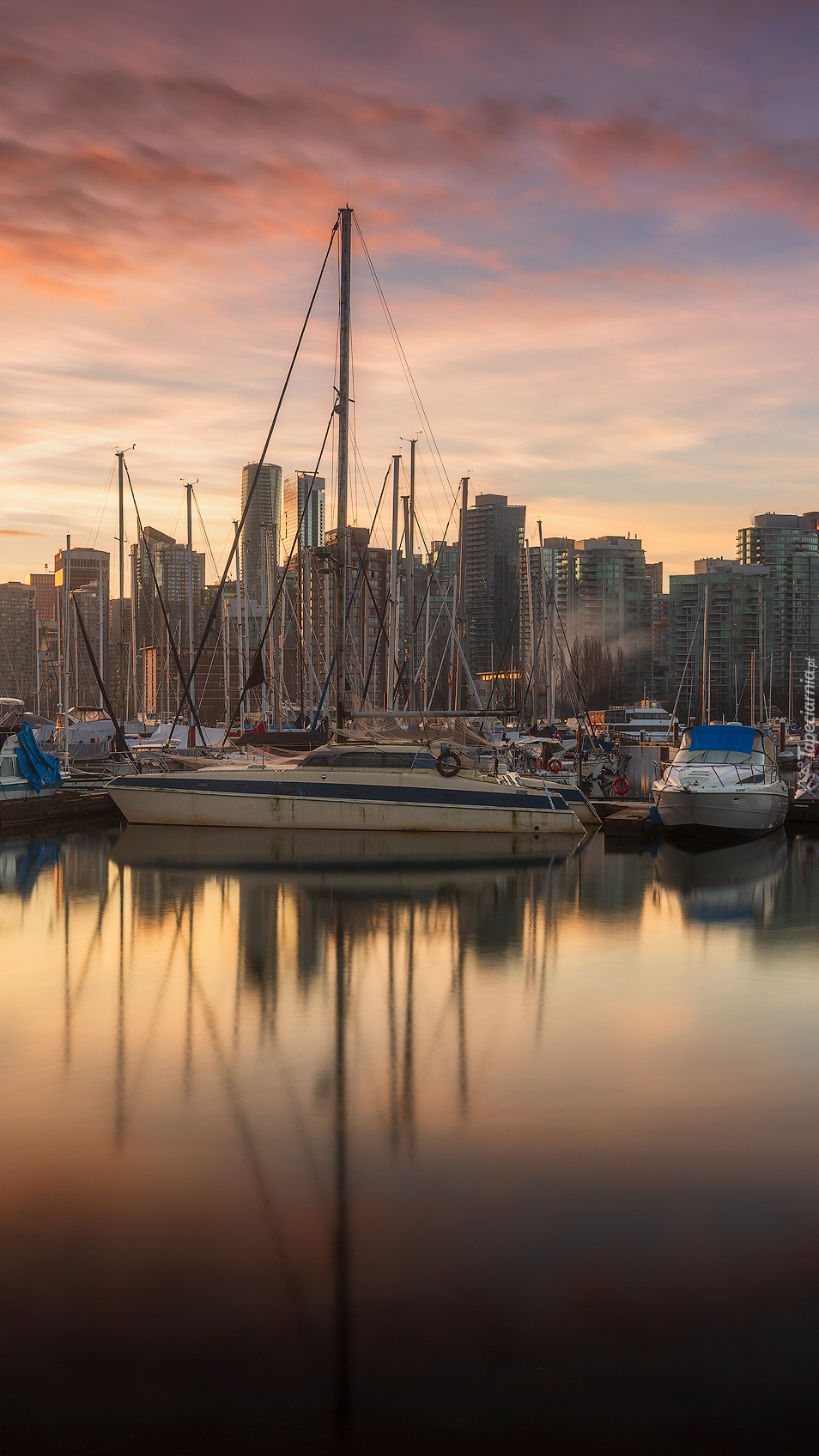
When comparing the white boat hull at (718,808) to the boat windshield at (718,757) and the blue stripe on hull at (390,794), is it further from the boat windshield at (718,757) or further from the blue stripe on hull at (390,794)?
the blue stripe on hull at (390,794)

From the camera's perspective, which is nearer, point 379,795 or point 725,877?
point 725,877

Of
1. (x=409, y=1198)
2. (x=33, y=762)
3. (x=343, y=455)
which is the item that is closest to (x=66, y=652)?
(x=33, y=762)

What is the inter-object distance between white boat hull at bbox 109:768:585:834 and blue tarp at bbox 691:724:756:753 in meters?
5.69

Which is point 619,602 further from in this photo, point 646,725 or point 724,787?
point 724,787

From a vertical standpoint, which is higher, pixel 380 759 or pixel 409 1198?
pixel 380 759

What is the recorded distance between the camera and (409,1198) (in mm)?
7117

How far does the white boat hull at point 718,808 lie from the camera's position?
27.0m

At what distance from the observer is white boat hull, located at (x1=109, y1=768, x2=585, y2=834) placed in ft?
82.6

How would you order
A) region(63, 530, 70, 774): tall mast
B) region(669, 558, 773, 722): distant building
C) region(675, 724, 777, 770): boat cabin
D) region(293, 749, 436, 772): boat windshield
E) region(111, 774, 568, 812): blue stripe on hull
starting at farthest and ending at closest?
region(669, 558, 773, 722): distant building → region(63, 530, 70, 774): tall mast → region(675, 724, 777, 770): boat cabin → region(293, 749, 436, 772): boat windshield → region(111, 774, 568, 812): blue stripe on hull

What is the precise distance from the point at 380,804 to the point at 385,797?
0.67ft

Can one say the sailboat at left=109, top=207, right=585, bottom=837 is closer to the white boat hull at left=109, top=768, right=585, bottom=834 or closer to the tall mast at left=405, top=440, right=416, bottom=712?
the white boat hull at left=109, top=768, right=585, bottom=834

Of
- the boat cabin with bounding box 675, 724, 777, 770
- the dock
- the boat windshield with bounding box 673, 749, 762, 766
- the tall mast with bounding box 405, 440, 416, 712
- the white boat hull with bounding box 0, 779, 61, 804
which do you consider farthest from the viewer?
the tall mast with bounding box 405, 440, 416, 712

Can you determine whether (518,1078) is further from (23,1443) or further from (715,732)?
(715,732)

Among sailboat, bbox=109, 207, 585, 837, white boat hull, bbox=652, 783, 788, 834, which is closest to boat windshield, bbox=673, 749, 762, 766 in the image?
white boat hull, bbox=652, 783, 788, 834
